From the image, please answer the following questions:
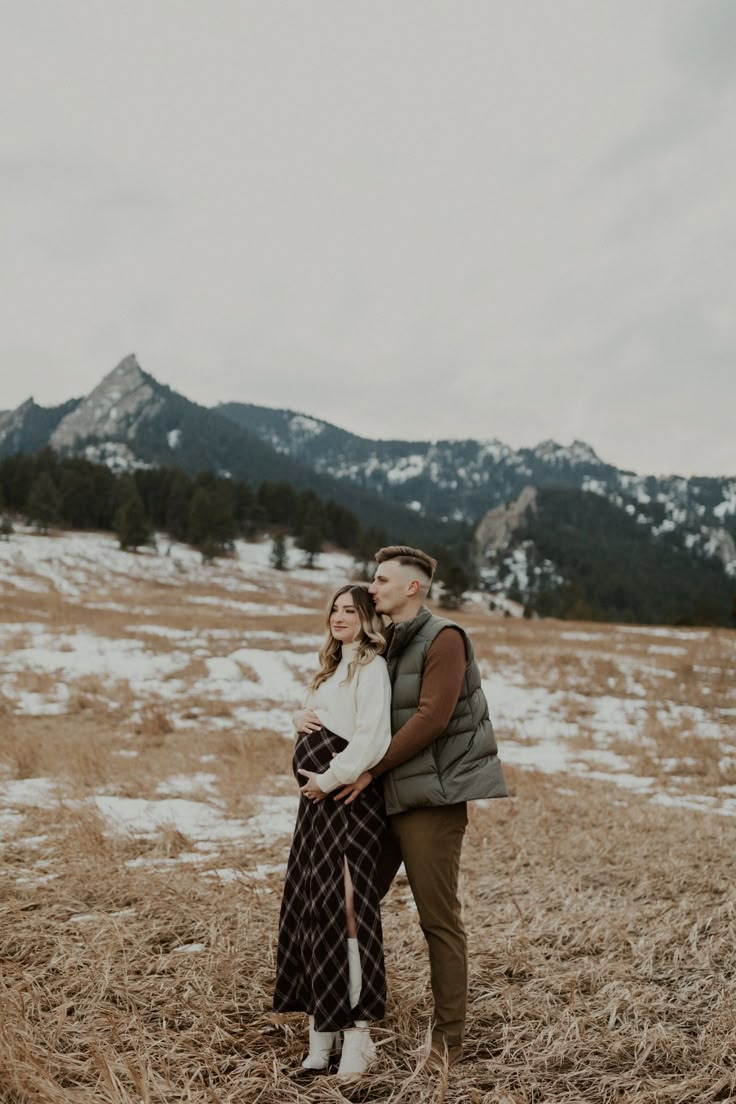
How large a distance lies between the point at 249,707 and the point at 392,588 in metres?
11.4

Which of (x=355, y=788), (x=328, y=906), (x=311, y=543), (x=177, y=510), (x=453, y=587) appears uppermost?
(x=177, y=510)

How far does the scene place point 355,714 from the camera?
10.8ft

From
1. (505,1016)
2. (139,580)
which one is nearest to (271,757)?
(505,1016)

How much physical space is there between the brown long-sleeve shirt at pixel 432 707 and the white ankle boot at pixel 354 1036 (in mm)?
799

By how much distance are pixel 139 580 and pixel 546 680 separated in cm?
4326

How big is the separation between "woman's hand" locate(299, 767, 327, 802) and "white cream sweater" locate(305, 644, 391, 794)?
0.13ft

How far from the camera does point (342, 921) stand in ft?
10.2

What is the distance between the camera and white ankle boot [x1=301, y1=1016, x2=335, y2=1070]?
3127 millimetres

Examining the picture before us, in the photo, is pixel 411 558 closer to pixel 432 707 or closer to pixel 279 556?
pixel 432 707

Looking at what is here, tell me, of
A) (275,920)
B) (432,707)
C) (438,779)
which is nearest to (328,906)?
(438,779)

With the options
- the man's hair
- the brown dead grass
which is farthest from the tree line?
the man's hair

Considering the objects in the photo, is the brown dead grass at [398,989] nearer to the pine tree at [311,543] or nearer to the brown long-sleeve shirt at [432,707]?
the brown long-sleeve shirt at [432,707]

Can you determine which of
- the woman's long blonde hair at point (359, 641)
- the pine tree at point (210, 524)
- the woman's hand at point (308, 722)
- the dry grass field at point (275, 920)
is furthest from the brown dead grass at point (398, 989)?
the pine tree at point (210, 524)

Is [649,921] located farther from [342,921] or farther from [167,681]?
[167,681]
